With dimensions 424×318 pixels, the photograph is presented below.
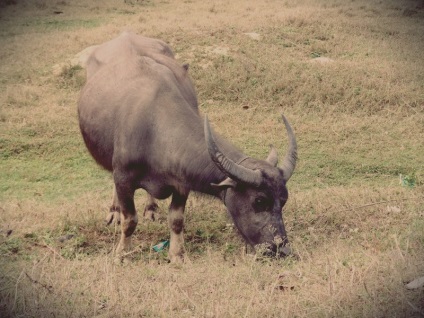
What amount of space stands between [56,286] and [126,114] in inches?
83.1

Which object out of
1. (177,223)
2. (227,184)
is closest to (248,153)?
(177,223)

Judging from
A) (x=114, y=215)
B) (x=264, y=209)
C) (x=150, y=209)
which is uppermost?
(x=264, y=209)

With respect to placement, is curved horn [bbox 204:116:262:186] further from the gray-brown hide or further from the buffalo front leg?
the buffalo front leg

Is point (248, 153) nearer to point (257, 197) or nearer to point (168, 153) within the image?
point (168, 153)

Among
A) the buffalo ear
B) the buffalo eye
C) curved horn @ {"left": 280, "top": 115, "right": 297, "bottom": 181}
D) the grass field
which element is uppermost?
curved horn @ {"left": 280, "top": 115, "right": 297, "bottom": 181}

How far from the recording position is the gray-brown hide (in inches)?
170

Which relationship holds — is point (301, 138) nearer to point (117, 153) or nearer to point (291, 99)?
point (291, 99)

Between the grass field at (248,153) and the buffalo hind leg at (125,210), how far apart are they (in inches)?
5.6

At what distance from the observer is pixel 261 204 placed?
14.3 ft

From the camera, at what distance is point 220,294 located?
3355mm

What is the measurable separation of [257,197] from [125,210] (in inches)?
55.4

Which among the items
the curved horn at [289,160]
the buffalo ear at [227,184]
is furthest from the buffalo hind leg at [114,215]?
the curved horn at [289,160]

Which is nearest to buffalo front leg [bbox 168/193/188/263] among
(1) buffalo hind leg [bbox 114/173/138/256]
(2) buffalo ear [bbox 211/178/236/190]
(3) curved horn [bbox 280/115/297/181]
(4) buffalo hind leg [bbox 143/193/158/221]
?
(1) buffalo hind leg [bbox 114/173/138/256]

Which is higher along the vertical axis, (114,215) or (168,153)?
(168,153)
